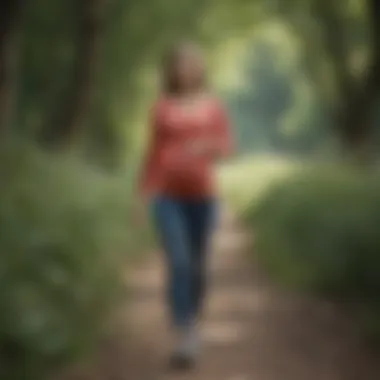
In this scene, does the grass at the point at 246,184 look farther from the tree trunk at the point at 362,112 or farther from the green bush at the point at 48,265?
the green bush at the point at 48,265

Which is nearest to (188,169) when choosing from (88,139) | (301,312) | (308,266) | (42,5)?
(301,312)

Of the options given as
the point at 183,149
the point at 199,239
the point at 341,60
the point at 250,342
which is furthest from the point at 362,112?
the point at 183,149

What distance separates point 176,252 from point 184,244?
8 centimetres

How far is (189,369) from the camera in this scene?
272 inches

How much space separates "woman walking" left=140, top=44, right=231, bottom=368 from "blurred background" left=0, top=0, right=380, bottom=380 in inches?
31.0

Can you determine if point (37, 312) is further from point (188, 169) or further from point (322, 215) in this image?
point (322, 215)

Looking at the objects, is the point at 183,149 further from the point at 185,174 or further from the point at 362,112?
the point at 362,112

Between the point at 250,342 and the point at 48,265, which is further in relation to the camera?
the point at 250,342

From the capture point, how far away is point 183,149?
682 cm

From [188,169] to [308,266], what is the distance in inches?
137

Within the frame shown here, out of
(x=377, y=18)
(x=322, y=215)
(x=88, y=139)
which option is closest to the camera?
(x=377, y=18)

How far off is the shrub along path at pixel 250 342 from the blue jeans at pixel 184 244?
402 millimetres

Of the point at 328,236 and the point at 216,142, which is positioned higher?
the point at 328,236

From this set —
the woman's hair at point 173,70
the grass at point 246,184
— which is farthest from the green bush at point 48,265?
the grass at point 246,184
